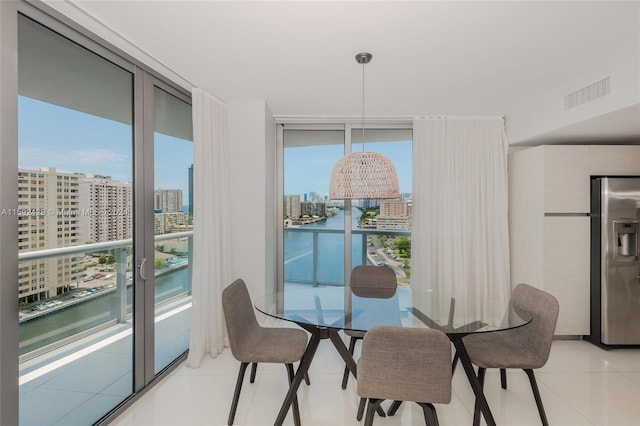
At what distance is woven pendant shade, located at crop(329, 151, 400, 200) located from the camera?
7.86ft

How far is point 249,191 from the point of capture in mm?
3342

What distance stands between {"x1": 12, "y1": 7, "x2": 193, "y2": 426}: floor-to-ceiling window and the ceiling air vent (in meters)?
3.61

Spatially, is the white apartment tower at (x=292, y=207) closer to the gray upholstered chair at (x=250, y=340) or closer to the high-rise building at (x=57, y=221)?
the gray upholstered chair at (x=250, y=340)

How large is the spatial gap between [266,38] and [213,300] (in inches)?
91.8

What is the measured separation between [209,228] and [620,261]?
13.6 feet

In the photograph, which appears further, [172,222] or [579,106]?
[172,222]

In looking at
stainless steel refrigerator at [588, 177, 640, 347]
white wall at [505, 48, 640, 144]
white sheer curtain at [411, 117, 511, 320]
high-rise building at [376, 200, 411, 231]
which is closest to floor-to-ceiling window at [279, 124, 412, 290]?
high-rise building at [376, 200, 411, 231]

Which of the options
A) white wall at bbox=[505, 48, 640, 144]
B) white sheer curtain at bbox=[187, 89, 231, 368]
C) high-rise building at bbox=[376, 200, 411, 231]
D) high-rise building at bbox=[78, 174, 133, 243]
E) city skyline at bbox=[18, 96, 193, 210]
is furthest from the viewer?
high-rise building at bbox=[376, 200, 411, 231]

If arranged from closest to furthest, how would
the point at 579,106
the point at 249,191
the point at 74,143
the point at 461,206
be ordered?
the point at 74,143 < the point at 579,106 < the point at 249,191 < the point at 461,206

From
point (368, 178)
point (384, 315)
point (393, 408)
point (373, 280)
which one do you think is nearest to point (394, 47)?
point (368, 178)

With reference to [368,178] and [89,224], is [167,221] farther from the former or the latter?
[368,178]

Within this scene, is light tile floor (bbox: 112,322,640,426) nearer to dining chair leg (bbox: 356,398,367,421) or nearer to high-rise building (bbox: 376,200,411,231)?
dining chair leg (bbox: 356,398,367,421)

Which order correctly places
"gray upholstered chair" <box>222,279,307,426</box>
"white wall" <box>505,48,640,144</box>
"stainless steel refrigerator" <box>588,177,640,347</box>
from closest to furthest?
"gray upholstered chair" <box>222,279,307,426</box>
"white wall" <box>505,48,640,144</box>
"stainless steel refrigerator" <box>588,177,640,347</box>

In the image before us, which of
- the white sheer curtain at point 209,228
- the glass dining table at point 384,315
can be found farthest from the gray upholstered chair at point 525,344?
the white sheer curtain at point 209,228
